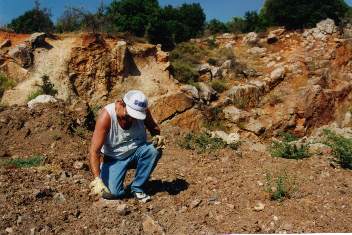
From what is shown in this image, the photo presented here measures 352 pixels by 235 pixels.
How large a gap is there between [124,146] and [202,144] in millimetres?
2734

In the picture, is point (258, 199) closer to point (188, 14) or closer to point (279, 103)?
point (279, 103)

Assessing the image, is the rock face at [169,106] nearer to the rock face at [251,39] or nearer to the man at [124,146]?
the man at [124,146]

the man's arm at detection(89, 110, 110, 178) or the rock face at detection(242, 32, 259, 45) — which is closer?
the man's arm at detection(89, 110, 110, 178)

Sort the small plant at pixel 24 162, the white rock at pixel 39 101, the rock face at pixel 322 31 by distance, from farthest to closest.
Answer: the rock face at pixel 322 31 → the white rock at pixel 39 101 → the small plant at pixel 24 162

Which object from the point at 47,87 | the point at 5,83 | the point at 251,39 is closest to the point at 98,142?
the point at 47,87

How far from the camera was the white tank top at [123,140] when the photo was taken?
4340 millimetres

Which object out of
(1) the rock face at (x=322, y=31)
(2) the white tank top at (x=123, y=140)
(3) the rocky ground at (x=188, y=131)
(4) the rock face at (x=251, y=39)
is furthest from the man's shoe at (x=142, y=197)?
(4) the rock face at (x=251, y=39)

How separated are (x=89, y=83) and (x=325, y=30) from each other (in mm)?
8260

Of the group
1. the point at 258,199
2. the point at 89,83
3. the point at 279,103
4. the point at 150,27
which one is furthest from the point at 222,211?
the point at 150,27

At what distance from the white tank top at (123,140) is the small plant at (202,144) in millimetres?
2311

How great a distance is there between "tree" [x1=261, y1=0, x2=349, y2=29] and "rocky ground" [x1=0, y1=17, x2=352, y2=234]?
3.91ft

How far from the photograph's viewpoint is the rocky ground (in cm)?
421

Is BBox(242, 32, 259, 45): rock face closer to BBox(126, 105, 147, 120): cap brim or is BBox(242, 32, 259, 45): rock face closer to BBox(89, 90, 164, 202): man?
BBox(89, 90, 164, 202): man

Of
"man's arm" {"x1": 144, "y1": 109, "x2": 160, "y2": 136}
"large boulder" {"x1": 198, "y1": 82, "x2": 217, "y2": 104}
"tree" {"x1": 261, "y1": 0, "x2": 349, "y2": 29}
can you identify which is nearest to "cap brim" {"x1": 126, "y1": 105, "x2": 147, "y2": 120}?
"man's arm" {"x1": 144, "y1": 109, "x2": 160, "y2": 136}
